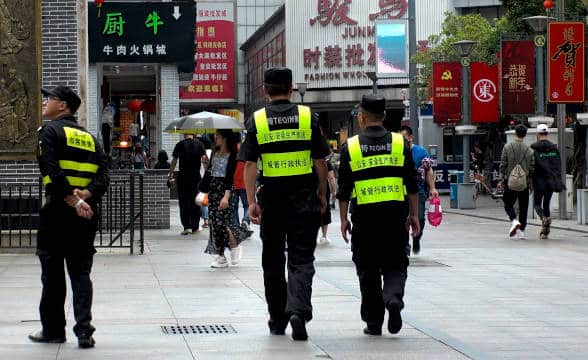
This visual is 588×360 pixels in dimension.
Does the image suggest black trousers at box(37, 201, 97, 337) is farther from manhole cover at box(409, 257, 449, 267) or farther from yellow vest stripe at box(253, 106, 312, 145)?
manhole cover at box(409, 257, 449, 267)

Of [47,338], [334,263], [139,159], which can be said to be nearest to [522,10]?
[139,159]

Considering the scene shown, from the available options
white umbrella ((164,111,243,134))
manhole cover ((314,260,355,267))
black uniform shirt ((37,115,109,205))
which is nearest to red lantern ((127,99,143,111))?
white umbrella ((164,111,243,134))

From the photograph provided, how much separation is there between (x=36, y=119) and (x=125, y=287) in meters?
5.11

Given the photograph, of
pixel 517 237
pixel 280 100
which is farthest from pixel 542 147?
pixel 280 100

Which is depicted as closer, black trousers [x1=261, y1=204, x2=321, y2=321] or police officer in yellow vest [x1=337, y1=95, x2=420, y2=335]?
black trousers [x1=261, y1=204, x2=321, y2=321]

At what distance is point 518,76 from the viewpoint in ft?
92.5

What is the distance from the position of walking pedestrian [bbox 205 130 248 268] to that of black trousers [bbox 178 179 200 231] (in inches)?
253

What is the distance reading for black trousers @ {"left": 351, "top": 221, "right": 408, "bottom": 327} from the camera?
839 centimetres

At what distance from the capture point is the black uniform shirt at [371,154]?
8.50 metres

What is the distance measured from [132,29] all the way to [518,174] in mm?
14988

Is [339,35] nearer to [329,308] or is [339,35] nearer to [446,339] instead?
[329,308]

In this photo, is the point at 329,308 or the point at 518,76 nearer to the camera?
the point at 329,308

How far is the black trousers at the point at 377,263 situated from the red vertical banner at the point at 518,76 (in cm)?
2021

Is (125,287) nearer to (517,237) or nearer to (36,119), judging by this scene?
(36,119)
